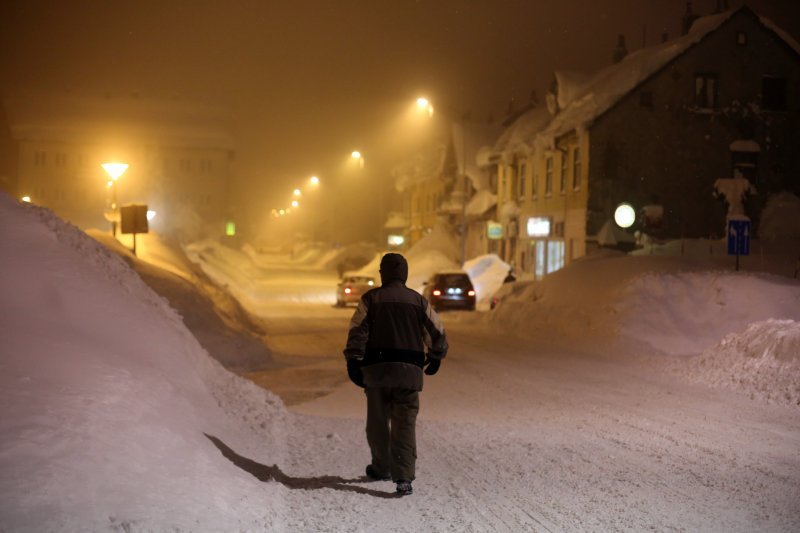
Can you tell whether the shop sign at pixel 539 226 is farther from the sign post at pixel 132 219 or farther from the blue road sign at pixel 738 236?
the sign post at pixel 132 219

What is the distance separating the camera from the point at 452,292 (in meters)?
34.2

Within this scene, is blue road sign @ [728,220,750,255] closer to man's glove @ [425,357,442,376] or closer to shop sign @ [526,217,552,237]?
man's glove @ [425,357,442,376]

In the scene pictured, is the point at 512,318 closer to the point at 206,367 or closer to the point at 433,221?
the point at 206,367

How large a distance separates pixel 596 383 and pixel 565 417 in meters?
A: 3.96

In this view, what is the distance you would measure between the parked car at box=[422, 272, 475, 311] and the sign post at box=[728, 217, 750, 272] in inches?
550

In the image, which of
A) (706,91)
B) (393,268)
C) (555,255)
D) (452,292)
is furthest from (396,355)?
(555,255)

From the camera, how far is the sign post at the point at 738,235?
21219 millimetres

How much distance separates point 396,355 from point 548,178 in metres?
39.4

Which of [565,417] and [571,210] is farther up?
[571,210]

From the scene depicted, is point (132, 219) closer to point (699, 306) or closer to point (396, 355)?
point (699, 306)

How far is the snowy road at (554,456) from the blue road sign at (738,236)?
6004 mm

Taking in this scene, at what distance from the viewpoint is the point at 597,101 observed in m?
40.3

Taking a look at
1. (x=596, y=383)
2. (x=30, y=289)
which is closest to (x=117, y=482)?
(x=30, y=289)

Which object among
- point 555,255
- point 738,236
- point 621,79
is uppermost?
point 621,79
